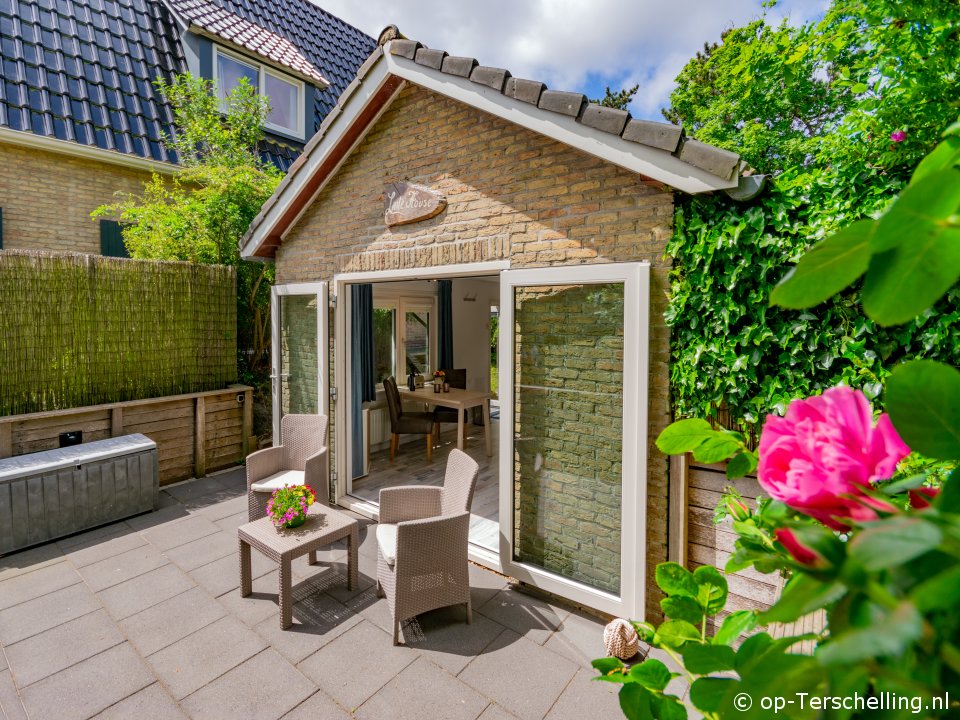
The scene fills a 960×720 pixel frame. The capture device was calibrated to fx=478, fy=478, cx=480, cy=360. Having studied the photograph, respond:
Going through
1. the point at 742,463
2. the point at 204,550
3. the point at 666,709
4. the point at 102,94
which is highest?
the point at 102,94

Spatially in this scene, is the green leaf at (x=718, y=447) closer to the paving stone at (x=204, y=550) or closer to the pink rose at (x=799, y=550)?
the pink rose at (x=799, y=550)

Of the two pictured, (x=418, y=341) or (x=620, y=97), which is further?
(x=620, y=97)

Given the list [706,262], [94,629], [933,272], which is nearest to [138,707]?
[94,629]

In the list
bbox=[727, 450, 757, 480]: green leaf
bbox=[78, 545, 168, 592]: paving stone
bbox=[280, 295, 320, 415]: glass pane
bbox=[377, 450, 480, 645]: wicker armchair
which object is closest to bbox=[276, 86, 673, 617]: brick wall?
bbox=[280, 295, 320, 415]: glass pane

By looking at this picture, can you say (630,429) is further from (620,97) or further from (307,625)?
(620,97)

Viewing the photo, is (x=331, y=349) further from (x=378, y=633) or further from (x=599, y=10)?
(x=599, y=10)

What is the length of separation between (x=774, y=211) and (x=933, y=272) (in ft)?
10.1

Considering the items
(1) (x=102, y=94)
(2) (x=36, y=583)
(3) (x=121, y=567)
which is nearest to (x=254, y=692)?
(3) (x=121, y=567)

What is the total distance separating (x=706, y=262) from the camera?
3240 mm

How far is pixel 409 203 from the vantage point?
490cm

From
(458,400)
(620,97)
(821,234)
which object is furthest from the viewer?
(620,97)

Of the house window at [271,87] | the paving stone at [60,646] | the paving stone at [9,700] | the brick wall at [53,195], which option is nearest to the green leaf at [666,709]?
the paving stone at [9,700]

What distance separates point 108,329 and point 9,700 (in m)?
4.38

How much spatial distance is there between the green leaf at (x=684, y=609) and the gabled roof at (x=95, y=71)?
1033 centimetres
